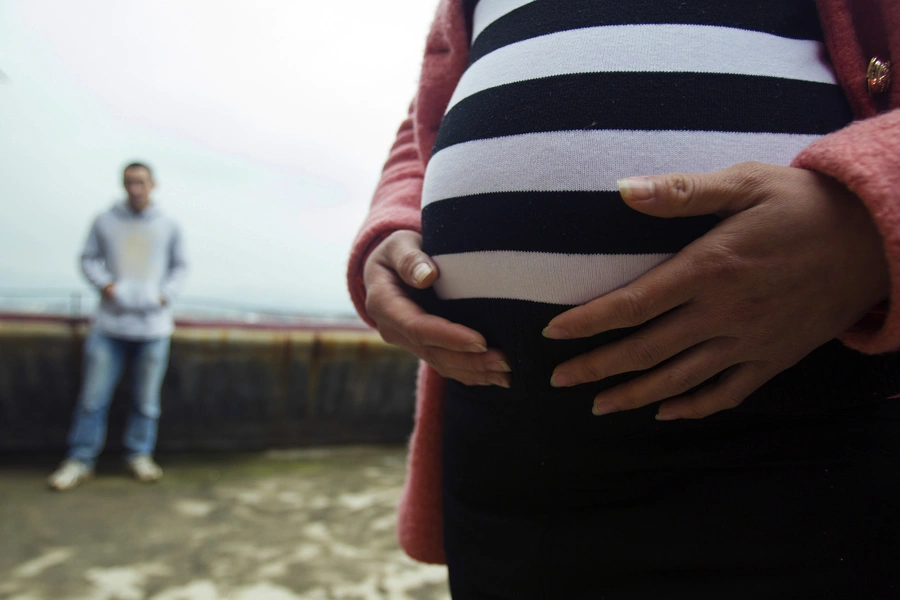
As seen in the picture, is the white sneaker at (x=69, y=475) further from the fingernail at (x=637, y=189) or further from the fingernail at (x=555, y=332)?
the fingernail at (x=637, y=189)

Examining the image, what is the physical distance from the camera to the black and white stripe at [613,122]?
42 cm

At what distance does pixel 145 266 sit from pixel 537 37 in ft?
8.42

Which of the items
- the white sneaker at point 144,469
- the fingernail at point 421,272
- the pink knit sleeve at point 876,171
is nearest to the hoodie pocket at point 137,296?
the white sneaker at point 144,469

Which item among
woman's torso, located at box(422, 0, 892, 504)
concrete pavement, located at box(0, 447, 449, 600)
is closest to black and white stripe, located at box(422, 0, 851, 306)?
woman's torso, located at box(422, 0, 892, 504)

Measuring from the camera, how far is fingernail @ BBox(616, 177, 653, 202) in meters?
0.37

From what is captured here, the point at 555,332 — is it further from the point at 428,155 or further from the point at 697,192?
the point at 428,155

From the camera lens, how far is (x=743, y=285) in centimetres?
36

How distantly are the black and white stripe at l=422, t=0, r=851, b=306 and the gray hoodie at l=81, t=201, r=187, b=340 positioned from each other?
2.39 metres

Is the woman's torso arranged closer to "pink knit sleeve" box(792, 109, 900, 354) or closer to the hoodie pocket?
"pink knit sleeve" box(792, 109, 900, 354)

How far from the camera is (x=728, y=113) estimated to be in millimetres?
419

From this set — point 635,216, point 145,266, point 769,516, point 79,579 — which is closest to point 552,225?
point 635,216

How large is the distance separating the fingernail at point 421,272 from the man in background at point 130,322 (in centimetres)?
232

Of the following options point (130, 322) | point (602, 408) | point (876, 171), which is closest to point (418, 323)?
point (602, 408)

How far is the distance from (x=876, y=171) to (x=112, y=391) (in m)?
2.78
